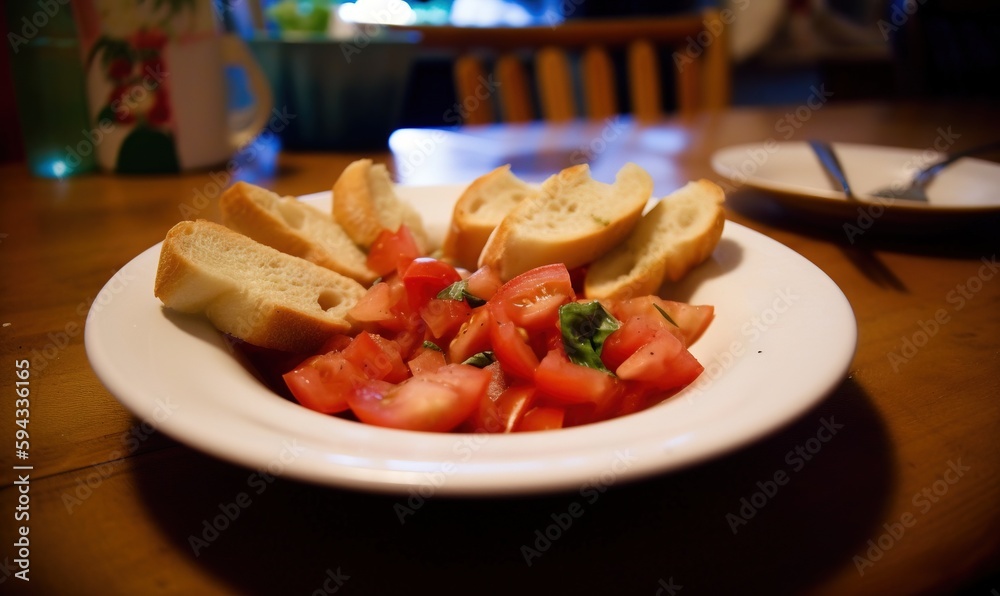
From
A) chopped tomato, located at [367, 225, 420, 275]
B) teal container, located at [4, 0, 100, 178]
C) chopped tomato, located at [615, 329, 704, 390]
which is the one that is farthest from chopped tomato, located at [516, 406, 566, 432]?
teal container, located at [4, 0, 100, 178]

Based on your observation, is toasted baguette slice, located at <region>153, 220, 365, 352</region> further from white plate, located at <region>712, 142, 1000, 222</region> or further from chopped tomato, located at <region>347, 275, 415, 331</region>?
white plate, located at <region>712, 142, 1000, 222</region>

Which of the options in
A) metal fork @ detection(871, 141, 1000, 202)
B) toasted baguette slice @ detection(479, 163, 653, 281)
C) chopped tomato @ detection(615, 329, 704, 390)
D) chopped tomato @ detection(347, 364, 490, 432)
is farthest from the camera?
metal fork @ detection(871, 141, 1000, 202)

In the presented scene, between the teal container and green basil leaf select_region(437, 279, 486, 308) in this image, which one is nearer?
green basil leaf select_region(437, 279, 486, 308)

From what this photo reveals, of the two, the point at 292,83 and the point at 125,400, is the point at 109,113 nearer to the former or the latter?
the point at 292,83

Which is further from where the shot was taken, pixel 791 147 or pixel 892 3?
pixel 892 3

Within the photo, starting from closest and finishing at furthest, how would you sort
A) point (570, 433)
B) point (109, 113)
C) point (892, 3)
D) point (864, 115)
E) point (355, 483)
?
point (355, 483), point (570, 433), point (109, 113), point (864, 115), point (892, 3)

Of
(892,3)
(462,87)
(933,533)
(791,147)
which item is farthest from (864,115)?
(892,3)

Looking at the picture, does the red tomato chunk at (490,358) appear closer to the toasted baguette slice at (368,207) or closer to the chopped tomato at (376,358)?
the chopped tomato at (376,358)
